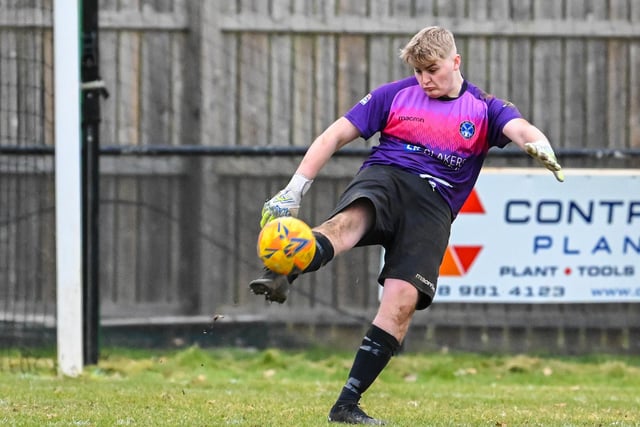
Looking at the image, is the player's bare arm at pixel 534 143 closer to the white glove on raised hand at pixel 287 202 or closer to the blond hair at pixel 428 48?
the blond hair at pixel 428 48

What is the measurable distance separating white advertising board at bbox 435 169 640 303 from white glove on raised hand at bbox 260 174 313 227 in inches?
178

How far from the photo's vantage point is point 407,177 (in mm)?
6555

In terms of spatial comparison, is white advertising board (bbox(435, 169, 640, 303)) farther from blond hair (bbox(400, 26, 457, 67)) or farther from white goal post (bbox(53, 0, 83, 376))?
blond hair (bbox(400, 26, 457, 67))

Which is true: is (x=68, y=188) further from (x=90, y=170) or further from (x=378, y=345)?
(x=378, y=345)

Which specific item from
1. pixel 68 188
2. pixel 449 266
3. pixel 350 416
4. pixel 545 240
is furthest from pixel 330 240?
pixel 545 240

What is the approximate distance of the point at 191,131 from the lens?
11.9 m

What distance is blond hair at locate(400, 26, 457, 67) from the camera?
21.4ft

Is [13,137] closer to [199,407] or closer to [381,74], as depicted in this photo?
[381,74]

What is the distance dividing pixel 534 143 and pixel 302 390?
335cm

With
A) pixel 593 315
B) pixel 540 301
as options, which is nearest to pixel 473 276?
pixel 540 301

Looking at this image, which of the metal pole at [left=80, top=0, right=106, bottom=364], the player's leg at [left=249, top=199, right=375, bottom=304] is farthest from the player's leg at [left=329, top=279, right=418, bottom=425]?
the metal pole at [left=80, top=0, right=106, bottom=364]

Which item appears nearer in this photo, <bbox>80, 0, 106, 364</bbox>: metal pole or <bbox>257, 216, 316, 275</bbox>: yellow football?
<bbox>257, 216, 316, 275</bbox>: yellow football

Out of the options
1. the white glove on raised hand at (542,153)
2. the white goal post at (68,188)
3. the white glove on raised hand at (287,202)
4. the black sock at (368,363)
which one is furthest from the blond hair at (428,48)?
the white goal post at (68,188)

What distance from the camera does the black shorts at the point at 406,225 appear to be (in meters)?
6.43
